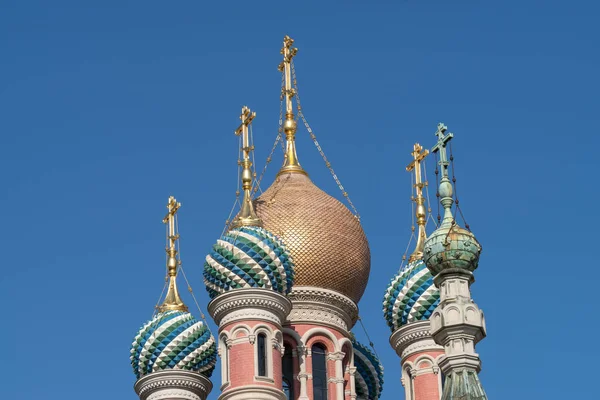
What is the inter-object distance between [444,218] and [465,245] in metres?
0.67

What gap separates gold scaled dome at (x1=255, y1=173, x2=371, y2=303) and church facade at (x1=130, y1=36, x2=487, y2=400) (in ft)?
0.06

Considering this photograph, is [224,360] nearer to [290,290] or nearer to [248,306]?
[248,306]

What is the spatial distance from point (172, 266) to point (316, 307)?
9.52 feet

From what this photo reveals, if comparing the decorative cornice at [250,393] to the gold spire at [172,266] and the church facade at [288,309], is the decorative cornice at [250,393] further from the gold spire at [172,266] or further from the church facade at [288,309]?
the gold spire at [172,266]

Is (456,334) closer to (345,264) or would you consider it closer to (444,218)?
(444,218)

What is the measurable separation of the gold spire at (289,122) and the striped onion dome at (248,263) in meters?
3.98

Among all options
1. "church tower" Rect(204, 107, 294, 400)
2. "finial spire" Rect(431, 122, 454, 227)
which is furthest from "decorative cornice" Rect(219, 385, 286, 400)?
"finial spire" Rect(431, 122, 454, 227)

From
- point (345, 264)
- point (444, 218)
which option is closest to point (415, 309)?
point (345, 264)

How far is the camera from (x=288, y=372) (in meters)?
35.3

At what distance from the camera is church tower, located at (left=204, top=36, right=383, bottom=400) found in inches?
1314

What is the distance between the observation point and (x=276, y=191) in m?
37.5

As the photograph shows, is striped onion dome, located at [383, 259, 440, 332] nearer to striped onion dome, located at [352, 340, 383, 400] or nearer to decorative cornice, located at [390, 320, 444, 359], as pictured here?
decorative cornice, located at [390, 320, 444, 359]

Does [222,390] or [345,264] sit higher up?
[345,264]

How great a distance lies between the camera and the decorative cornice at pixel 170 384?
3444cm
